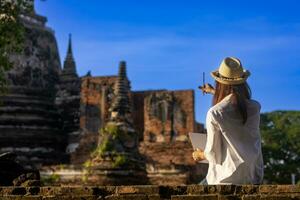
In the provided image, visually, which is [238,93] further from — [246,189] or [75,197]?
[75,197]

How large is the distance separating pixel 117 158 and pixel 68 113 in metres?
9.40

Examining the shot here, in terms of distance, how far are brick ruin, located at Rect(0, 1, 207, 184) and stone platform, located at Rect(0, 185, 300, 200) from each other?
20747 millimetres

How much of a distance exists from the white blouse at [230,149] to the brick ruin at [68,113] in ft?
67.4

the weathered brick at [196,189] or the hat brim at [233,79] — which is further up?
the hat brim at [233,79]

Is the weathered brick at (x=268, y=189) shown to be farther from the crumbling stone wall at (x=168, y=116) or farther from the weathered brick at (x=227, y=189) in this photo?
the crumbling stone wall at (x=168, y=116)

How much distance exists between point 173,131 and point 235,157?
23.9 meters

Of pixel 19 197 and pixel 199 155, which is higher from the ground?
pixel 199 155

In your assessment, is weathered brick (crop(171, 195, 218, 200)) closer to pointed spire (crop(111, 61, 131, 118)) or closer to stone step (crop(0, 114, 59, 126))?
pointed spire (crop(111, 61, 131, 118))

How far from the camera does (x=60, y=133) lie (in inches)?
1149

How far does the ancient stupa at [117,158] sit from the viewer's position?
20656mm

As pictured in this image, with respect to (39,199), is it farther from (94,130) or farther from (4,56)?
(94,130)

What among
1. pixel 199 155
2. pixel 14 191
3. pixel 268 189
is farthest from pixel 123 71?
pixel 268 189

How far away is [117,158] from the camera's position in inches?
829

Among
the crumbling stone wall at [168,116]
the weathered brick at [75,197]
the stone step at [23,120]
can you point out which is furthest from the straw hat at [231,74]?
the stone step at [23,120]
